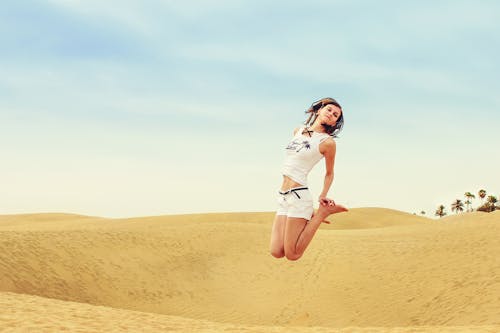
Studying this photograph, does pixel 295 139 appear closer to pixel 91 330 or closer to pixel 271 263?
pixel 91 330

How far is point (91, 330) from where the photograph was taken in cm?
1317

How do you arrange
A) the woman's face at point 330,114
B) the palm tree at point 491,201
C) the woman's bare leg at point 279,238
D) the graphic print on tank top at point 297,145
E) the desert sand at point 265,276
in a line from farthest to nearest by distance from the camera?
1. the palm tree at point 491,201
2. the desert sand at point 265,276
3. the woman's face at point 330,114
4. the graphic print on tank top at point 297,145
5. the woman's bare leg at point 279,238

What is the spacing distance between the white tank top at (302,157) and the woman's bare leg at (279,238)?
1.61 ft

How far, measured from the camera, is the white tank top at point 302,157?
6.24 m

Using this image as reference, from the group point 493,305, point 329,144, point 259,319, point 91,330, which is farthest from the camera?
point 259,319

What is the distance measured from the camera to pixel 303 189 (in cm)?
619

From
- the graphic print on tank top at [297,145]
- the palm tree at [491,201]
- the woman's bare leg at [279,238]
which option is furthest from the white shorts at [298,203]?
the palm tree at [491,201]

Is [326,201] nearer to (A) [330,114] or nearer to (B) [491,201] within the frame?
(A) [330,114]

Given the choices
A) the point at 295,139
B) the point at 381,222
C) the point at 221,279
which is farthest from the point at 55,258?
the point at 381,222

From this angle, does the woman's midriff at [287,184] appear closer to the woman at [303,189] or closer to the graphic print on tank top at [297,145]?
the woman at [303,189]

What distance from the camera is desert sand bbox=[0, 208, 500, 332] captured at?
21.3 m

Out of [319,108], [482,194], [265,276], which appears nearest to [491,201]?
[482,194]

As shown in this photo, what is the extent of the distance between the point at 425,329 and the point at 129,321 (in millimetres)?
7815

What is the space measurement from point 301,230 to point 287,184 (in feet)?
1.88
